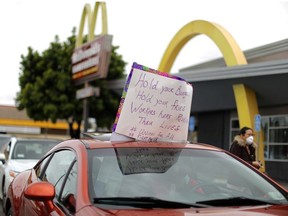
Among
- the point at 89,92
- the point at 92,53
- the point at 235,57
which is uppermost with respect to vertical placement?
the point at 92,53

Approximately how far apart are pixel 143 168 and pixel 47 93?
27323mm

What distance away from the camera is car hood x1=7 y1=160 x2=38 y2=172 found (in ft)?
27.2

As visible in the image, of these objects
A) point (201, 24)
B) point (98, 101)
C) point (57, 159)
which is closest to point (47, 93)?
point (98, 101)

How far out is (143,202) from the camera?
3.01 metres

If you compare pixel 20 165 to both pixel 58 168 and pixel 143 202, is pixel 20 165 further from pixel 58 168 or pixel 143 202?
pixel 143 202

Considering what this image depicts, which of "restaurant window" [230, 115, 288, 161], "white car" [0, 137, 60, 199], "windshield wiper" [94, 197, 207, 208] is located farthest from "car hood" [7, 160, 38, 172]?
"restaurant window" [230, 115, 288, 161]

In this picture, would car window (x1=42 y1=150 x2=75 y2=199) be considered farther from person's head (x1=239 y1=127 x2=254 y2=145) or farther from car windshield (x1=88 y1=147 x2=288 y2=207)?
person's head (x1=239 y1=127 x2=254 y2=145)

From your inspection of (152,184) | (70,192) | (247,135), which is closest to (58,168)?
(70,192)

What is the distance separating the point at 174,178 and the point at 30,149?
22.3ft

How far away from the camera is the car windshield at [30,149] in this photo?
9406 mm

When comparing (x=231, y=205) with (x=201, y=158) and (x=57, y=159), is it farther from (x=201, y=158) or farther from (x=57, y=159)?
(x=57, y=159)

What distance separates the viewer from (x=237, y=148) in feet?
28.0

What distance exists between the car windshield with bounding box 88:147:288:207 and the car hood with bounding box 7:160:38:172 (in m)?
5.17

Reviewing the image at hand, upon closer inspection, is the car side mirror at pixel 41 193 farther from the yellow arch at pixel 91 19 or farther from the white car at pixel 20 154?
the yellow arch at pixel 91 19
